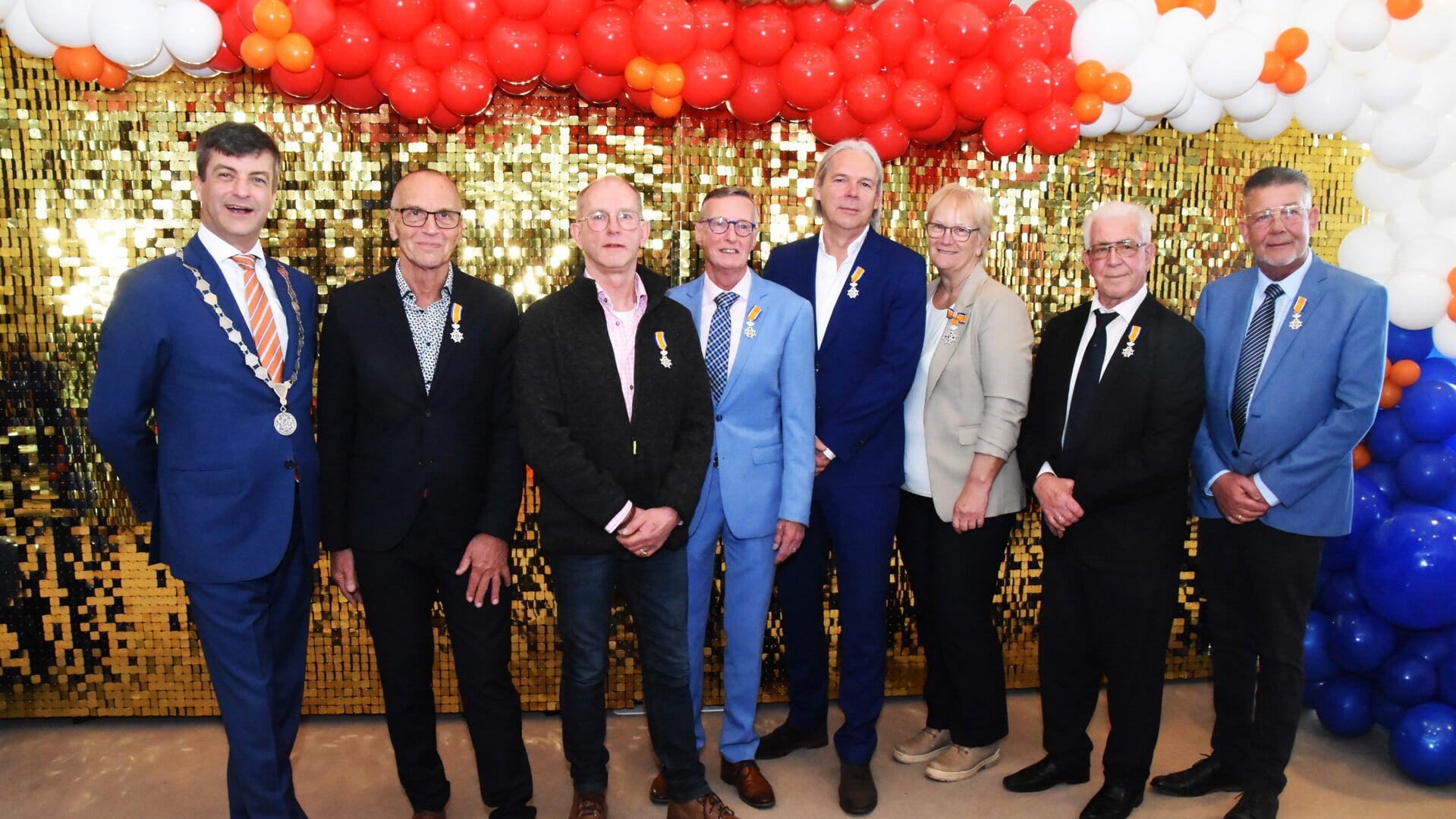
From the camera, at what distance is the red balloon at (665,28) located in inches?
118

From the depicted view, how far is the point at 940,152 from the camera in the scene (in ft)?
12.2

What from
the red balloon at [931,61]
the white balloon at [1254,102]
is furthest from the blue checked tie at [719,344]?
the white balloon at [1254,102]

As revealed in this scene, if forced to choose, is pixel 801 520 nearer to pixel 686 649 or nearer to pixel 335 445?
pixel 686 649

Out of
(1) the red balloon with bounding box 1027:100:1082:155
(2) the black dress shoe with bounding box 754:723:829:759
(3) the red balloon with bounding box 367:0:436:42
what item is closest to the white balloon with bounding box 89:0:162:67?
(3) the red balloon with bounding box 367:0:436:42

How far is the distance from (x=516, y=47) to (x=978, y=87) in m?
1.53

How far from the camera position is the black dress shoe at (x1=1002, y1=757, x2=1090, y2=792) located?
3.05 m

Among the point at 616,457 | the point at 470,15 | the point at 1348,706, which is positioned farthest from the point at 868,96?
the point at 1348,706

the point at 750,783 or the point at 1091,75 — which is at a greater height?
the point at 1091,75

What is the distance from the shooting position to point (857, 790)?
2.94 m

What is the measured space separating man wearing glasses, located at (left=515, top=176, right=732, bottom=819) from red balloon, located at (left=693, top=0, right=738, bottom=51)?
2.75 feet

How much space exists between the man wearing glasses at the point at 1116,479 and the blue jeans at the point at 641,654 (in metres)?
1.15

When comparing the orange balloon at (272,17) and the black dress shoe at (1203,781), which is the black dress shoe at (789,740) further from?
the orange balloon at (272,17)

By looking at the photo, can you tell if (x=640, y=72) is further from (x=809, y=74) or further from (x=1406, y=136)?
(x=1406, y=136)

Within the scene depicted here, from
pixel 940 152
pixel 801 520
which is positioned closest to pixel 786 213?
pixel 940 152
